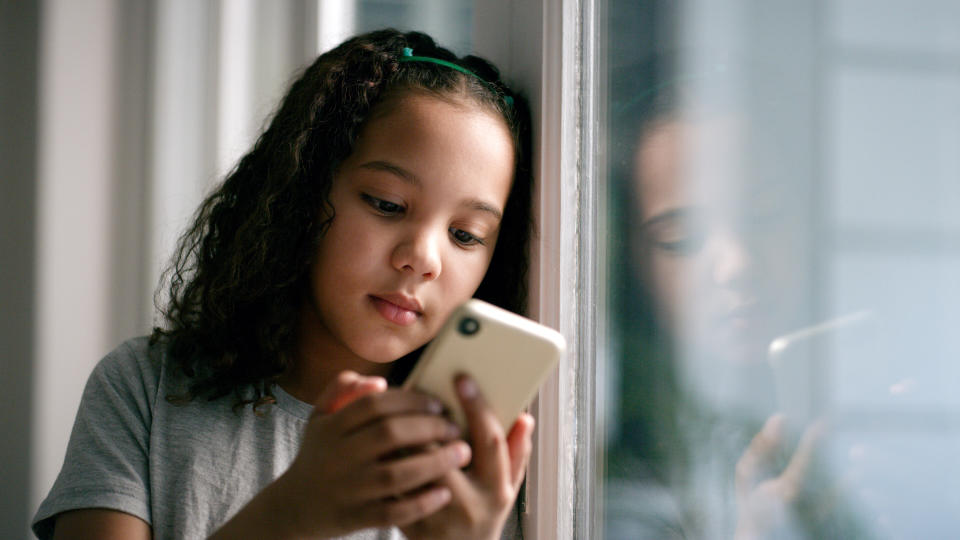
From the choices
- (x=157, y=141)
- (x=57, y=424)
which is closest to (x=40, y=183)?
(x=157, y=141)

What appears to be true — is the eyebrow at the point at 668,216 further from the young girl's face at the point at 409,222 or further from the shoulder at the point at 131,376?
the shoulder at the point at 131,376

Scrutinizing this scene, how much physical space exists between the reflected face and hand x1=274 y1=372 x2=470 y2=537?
0.19 meters

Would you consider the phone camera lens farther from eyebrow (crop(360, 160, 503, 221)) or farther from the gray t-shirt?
the gray t-shirt

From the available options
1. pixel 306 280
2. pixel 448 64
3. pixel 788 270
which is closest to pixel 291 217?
pixel 306 280

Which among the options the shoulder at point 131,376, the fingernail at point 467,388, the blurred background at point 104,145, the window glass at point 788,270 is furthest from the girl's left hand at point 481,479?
the blurred background at point 104,145

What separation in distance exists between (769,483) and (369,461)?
24 centimetres

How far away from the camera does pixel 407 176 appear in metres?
0.63

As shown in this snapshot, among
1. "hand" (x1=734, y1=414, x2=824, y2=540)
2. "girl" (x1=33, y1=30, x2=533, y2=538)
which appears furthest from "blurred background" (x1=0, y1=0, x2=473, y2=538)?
"hand" (x1=734, y1=414, x2=824, y2=540)

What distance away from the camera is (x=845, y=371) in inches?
14.3

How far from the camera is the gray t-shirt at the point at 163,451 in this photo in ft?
2.17

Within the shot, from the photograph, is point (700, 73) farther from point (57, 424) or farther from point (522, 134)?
point (57, 424)

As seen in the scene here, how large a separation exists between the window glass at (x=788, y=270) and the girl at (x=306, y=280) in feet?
0.53

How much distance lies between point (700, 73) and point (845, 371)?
22cm

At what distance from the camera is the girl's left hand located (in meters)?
0.43
